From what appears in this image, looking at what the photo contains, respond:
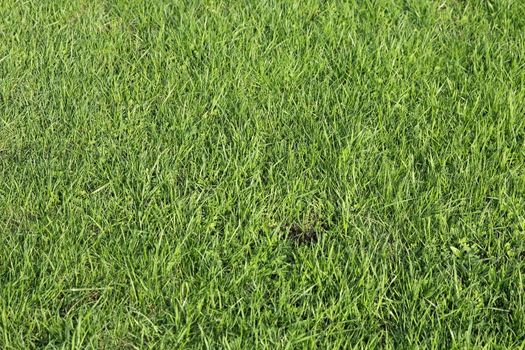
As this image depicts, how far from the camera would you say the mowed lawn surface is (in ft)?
8.84

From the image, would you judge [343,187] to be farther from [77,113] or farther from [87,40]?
[87,40]

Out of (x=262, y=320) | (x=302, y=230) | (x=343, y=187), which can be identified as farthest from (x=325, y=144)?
(x=262, y=320)

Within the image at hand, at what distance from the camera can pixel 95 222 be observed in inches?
120

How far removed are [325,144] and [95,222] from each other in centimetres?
102

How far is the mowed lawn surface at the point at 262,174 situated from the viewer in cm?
270

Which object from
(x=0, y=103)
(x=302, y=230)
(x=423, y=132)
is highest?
(x=423, y=132)

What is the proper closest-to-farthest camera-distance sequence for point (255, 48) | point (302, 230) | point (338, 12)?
point (302, 230) → point (255, 48) → point (338, 12)

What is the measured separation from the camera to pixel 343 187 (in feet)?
10.5

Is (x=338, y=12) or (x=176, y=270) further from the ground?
(x=338, y=12)

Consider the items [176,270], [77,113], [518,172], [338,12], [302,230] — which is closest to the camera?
[176,270]

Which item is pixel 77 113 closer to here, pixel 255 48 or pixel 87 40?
pixel 87 40

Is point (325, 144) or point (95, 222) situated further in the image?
point (325, 144)

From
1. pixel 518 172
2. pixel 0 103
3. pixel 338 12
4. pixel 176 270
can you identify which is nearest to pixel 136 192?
pixel 176 270

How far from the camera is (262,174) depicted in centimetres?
334
